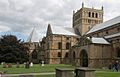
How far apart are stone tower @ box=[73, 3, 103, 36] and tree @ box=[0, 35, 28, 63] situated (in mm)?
21707

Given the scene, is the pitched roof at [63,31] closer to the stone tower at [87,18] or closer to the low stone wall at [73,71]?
the stone tower at [87,18]

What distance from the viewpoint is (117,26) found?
53.0m

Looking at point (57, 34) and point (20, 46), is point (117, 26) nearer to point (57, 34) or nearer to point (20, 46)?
point (57, 34)

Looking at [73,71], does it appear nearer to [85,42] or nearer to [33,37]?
[85,42]

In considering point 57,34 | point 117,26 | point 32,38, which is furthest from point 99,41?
point 32,38

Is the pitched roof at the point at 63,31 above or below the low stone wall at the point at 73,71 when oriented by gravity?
above

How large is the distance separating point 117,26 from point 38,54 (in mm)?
38905

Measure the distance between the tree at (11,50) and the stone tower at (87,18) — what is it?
21.7 metres

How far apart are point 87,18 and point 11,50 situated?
2959 centimetres

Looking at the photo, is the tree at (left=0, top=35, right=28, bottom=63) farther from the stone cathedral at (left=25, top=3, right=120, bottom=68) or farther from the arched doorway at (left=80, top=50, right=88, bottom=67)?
the arched doorway at (left=80, top=50, right=88, bottom=67)

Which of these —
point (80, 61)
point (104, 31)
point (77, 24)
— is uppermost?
point (77, 24)

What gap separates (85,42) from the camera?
5119 cm

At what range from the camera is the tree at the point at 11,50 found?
215 feet

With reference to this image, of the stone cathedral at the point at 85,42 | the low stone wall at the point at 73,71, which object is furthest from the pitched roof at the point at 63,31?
the low stone wall at the point at 73,71
